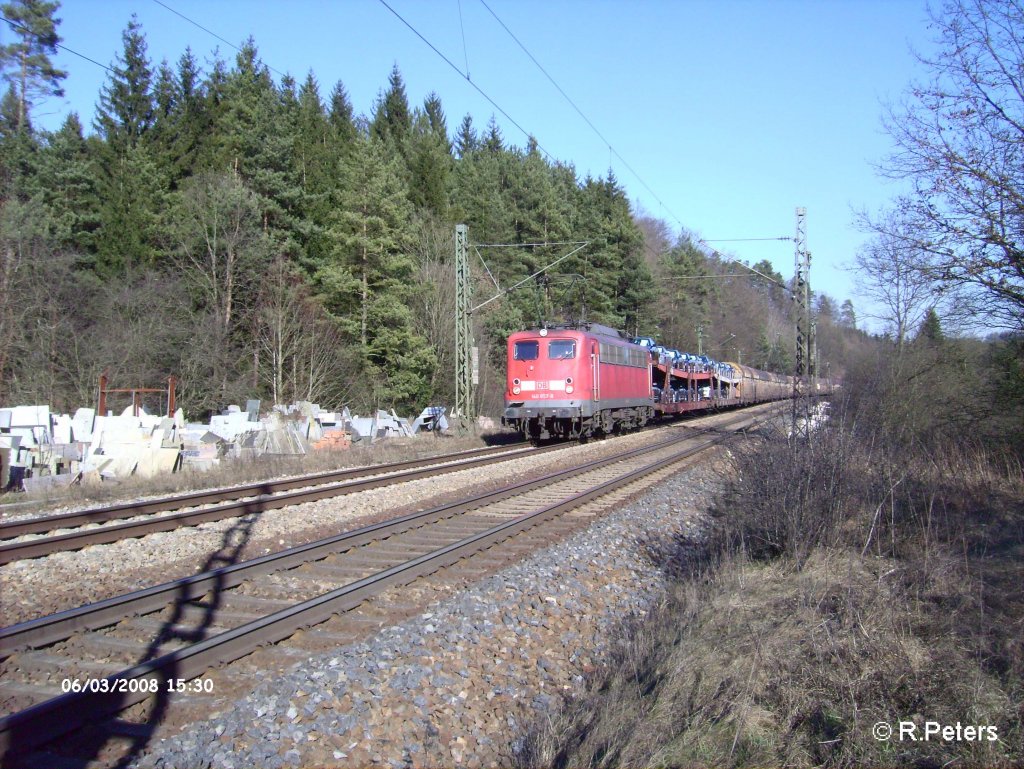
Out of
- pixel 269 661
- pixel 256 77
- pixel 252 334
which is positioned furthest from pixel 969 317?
pixel 256 77

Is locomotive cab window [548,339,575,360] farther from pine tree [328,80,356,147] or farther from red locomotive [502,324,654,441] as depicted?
pine tree [328,80,356,147]

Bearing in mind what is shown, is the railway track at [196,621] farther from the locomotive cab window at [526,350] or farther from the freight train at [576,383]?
the locomotive cab window at [526,350]

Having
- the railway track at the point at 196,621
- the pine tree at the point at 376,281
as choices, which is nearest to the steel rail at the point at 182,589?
the railway track at the point at 196,621

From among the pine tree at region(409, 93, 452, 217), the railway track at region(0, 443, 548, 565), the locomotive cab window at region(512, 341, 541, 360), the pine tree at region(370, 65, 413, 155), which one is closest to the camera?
the railway track at region(0, 443, 548, 565)

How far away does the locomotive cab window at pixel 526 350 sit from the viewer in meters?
20.8

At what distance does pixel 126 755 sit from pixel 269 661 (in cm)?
126

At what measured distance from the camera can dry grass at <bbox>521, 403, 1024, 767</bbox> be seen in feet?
13.1

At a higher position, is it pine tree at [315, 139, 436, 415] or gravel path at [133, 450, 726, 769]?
pine tree at [315, 139, 436, 415]

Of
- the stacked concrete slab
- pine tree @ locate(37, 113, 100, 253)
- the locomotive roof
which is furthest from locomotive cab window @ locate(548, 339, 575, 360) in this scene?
pine tree @ locate(37, 113, 100, 253)

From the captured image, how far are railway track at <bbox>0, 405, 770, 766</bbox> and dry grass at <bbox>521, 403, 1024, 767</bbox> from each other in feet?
7.09

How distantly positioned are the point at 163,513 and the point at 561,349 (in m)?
12.0

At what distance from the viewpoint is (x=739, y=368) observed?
148 feet

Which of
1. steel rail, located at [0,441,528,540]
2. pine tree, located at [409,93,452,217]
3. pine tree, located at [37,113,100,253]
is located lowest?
steel rail, located at [0,441,528,540]

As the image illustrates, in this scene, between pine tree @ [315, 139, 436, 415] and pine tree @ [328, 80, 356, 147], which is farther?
pine tree @ [328, 80, 356, 147]
